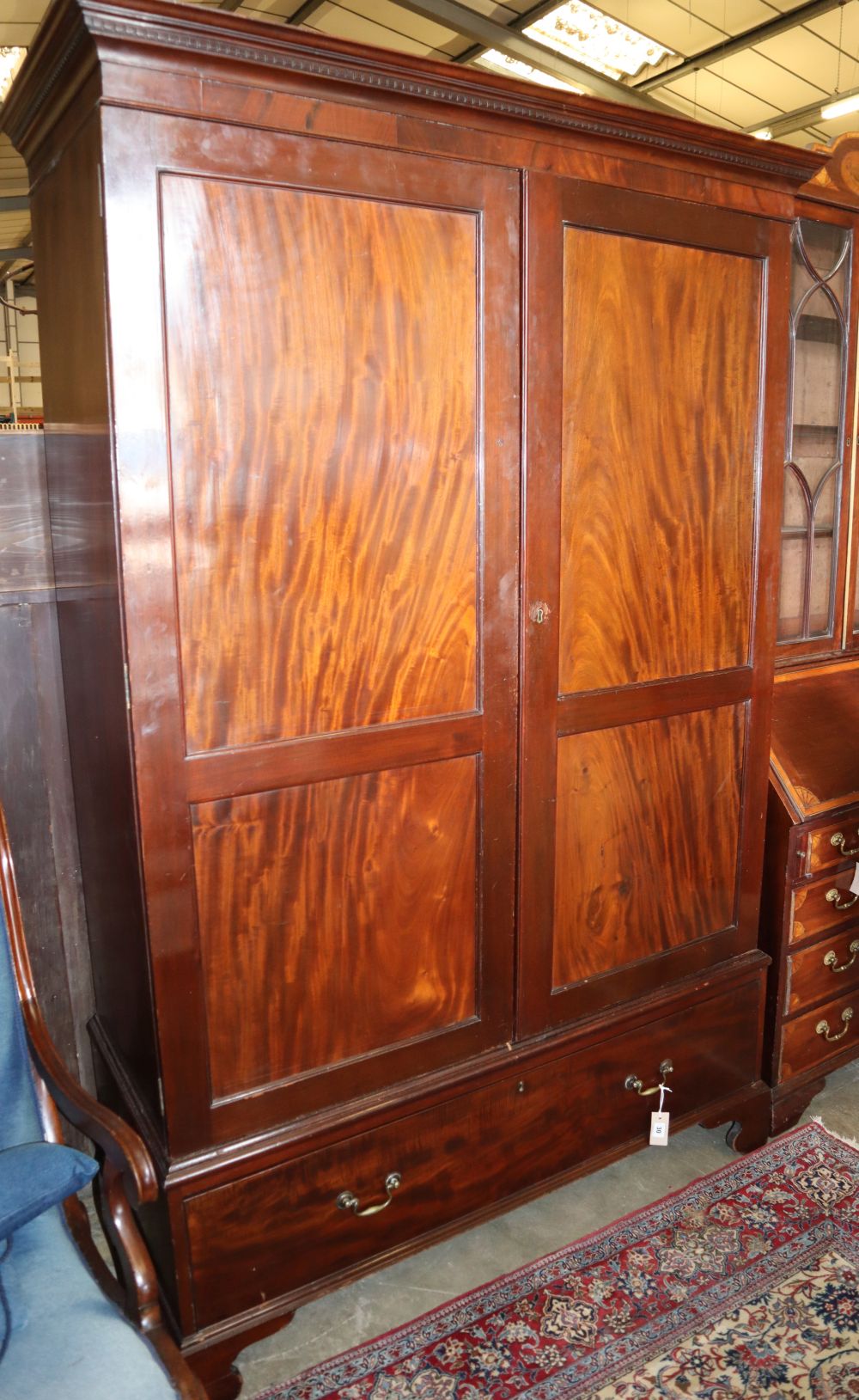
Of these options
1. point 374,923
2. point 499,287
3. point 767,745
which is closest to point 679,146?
point 499,287

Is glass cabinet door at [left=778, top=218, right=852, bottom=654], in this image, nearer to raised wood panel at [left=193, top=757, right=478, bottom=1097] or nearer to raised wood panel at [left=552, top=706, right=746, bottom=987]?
raised wood panel at [left=552, top=706, right=746, bottom=987]

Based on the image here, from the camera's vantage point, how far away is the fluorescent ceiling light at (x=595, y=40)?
14.6 feet

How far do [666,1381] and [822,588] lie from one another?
1694 millimetres

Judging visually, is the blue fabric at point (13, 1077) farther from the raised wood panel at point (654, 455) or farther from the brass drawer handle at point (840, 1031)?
the brass drawer handle at point (840, 1031)

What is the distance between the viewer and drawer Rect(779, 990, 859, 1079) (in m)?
2.17

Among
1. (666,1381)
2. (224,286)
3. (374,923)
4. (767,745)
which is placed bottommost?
(666,1381)

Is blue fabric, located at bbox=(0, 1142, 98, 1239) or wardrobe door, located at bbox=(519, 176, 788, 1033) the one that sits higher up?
wardrobe door, located at bbox=(519, 176, 788, 1033)

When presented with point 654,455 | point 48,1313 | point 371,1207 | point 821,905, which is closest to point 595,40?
point 654,455

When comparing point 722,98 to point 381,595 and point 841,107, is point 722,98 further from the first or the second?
point 381,595

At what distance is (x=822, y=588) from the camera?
93.0 inches

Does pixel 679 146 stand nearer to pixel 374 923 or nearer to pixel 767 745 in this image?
pixel 767 745

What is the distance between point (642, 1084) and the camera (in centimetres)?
194

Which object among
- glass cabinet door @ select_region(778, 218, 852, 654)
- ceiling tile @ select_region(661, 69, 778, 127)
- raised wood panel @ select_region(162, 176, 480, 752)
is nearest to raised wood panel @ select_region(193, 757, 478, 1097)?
raised wood panel @ select_region(162, 176, 480, 752)

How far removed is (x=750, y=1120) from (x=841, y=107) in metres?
5.35
